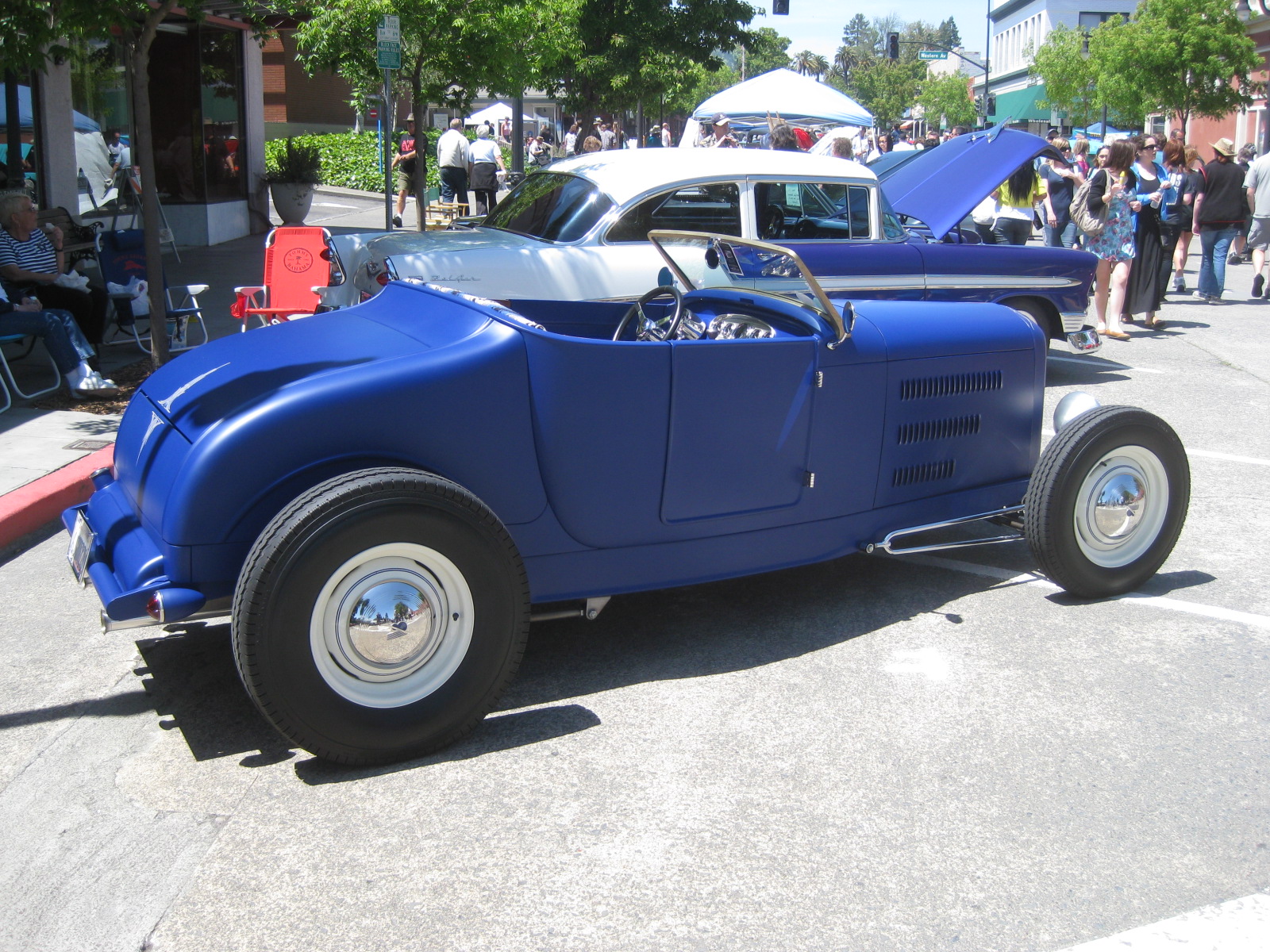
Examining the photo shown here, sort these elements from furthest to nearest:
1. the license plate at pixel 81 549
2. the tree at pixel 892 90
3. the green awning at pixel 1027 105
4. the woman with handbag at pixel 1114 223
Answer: the tree at pixel 892 90, the green awning at pixel 1027 105, the woman with handbag at pixel 1114 223, the license plate at pixel 81 549

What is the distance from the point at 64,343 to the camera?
24.2 feet

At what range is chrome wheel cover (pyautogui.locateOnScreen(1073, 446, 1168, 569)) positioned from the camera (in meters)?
4.52

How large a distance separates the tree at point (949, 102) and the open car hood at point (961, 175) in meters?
74.9

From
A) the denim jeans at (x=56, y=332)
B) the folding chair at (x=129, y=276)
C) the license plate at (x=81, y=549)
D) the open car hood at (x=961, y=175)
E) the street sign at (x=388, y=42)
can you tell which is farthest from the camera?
the street sign at (x=388, y=42)

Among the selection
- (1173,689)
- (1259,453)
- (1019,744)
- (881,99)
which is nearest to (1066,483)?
(1173,689)

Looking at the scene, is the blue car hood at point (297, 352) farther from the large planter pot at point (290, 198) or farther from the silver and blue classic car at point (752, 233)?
the large planter pot at point (290, 198)

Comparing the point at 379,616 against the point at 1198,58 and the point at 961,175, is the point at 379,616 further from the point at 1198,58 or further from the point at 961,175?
the point at 1198,58

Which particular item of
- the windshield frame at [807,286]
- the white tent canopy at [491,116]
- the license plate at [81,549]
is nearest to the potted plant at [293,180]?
the windshield frame at [807,286]

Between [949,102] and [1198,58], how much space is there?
58.0 metres

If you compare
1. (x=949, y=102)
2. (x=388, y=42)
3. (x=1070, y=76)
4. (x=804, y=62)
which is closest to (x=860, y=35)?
(x=804, y=62)

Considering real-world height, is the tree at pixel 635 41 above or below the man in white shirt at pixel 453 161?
above

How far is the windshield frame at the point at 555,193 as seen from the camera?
7.30 m

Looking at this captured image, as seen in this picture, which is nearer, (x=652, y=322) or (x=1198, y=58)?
(x=652, y=322)

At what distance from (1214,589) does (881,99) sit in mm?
111143
